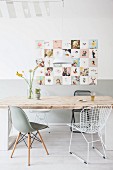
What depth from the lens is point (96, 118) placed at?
8.00 feet

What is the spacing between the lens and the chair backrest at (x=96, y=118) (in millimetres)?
2385

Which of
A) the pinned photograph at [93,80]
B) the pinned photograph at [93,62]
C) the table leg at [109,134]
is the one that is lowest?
the table leg at [109,134]

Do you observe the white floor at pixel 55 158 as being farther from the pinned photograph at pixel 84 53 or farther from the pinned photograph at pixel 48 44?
the pinned photograph at pixel 48 44

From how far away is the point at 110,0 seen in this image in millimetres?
3643

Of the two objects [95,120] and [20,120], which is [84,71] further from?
[20,120]

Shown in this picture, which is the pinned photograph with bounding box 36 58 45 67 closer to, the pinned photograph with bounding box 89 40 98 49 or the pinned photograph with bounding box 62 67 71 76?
the pinned photograph with bounding box 62 67 71 76

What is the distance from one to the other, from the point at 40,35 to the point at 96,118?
262 cm

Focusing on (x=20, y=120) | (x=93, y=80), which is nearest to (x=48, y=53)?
(x=93, y=80)

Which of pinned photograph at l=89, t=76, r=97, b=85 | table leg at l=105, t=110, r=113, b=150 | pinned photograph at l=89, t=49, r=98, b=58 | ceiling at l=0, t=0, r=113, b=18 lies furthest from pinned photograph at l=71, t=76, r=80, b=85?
table leg at l=105, t=110, r=113, b=150

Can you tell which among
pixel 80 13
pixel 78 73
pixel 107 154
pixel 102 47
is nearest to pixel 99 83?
pixel 78 73

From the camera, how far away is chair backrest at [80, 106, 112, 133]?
2.38 m

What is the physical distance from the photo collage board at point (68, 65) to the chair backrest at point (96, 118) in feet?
6.09

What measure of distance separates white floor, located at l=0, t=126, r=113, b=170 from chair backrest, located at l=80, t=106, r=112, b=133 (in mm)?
413

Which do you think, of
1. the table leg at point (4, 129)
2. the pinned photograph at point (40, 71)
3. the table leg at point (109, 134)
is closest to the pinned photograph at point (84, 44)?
the pinned photograph at point (40, 71)
